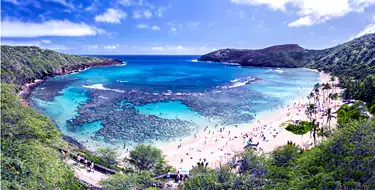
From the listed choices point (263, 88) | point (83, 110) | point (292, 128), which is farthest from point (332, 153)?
point (263, 88)

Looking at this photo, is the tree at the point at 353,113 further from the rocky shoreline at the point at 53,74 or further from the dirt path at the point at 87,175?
the rocky shoreline at the point at 53,74

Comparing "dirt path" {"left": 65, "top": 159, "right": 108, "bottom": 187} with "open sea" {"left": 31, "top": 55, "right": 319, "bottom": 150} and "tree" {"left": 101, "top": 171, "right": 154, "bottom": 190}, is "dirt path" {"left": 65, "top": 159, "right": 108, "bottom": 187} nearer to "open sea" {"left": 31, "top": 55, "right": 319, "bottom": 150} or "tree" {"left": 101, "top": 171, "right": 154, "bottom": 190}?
"tree" {"left": 101, "top": 171, "right": 154, "bottom": 190}

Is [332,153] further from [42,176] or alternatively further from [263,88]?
[263,88]

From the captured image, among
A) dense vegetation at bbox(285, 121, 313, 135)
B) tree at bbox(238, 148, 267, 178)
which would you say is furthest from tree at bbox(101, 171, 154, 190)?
dense vegetation at bbox(285, 121, 313, 135)

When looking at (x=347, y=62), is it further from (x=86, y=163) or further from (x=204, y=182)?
(x=86, y=163)

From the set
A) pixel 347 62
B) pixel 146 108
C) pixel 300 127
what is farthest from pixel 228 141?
pixel 347 62

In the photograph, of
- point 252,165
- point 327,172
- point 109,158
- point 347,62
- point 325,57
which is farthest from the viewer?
point 325,57
